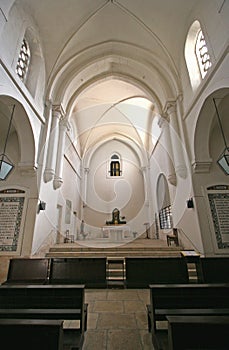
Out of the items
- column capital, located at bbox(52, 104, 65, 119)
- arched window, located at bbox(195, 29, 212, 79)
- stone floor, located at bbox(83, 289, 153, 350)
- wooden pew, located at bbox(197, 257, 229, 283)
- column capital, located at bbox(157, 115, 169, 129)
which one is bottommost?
stone floor, located at bbox(83, 289, 153, 350)

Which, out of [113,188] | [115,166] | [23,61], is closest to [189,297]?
[23,61]

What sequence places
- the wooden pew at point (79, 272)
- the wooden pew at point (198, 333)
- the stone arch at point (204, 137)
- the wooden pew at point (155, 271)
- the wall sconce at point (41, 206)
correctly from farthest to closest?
the wall sconce at point (41, 206) < the stone arch at point (204, 137) < the wooden pew at point (79, 272) < the wooden pew at point (155, 271) < the wooden pew at point (198, 333)

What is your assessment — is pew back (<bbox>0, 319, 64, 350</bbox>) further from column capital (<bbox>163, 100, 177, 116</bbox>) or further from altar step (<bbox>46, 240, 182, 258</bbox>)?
column capital (<bbox>163, 100, 177, 116</bbox>)

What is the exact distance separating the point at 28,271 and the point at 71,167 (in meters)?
6.99

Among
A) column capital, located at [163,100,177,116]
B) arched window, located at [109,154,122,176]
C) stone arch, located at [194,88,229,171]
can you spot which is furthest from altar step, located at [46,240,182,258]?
arched window, located at [109,154,122,176]

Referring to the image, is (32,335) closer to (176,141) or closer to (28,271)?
(28,271)

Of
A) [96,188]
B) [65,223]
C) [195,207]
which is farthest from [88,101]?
[195,207]

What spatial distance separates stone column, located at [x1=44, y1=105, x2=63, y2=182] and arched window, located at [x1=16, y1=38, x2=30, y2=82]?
4.75ft

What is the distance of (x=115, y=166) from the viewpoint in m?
13.7

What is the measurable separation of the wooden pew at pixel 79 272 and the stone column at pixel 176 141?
4.02 metres

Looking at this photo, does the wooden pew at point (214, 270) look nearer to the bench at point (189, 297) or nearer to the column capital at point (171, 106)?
the bench at point (189, 297)

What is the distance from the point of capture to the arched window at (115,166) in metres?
13.6

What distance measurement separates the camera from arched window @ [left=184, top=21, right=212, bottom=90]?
5581 mm

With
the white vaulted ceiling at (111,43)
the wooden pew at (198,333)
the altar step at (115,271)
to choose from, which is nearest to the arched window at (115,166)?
the white vaulted ceiling at (111,43)
